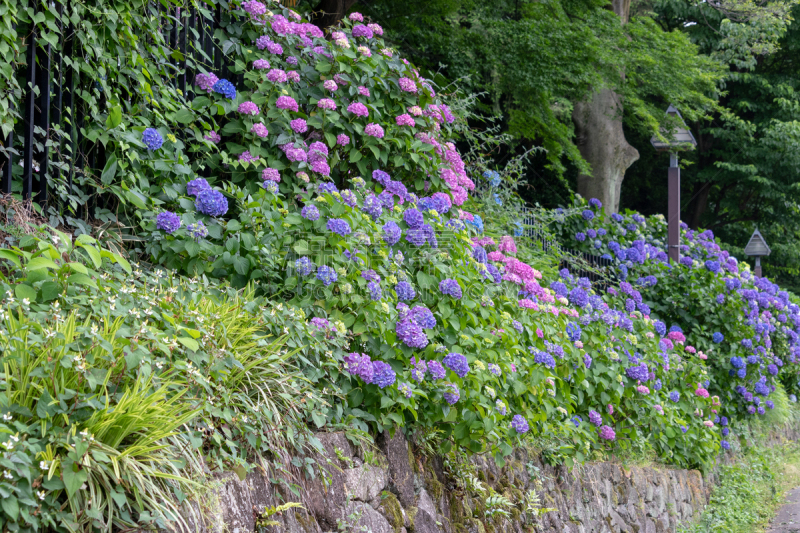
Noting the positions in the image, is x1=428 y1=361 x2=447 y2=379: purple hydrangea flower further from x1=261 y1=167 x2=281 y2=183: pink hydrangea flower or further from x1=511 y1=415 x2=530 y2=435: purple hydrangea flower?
x1=261 y1=167 x2=281 y2=183: pink hydrangea flower

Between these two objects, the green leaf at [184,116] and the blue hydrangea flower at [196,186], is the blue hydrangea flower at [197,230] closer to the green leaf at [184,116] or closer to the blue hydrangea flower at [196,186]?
the blue hydrangea flower at [196,186]

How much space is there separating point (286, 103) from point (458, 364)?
7.11 feet

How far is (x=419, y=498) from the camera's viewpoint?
327 cm

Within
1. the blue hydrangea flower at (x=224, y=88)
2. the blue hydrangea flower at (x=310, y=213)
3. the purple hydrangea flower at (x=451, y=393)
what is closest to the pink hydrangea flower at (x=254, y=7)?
the blue hydrangea flower at (x=224, y=88)

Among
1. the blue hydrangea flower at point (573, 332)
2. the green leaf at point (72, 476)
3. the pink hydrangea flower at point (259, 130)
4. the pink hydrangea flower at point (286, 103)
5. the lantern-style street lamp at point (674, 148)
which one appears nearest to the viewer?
the green leaf at point (72, 476)

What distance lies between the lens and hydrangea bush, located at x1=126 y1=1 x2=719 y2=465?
3203mm

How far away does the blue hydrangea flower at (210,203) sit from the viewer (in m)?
3.34

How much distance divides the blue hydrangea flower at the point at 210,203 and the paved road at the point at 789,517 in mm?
6066

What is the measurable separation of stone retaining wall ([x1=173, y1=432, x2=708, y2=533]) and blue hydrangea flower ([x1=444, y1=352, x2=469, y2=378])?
1.51 feet

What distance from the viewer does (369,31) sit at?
16.1ft

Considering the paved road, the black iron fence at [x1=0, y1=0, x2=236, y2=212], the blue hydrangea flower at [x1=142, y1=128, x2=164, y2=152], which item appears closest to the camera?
the black iron fence at [x1=0, y1=0, x2=236, y2=212]

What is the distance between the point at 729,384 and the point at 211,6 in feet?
25.2

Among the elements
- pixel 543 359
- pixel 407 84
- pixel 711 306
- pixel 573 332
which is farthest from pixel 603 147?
pixel 543 359

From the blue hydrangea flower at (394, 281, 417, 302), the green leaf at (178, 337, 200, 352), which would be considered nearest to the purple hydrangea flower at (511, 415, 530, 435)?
the blue hydrangea flower at (394, 281, 417, 302)
